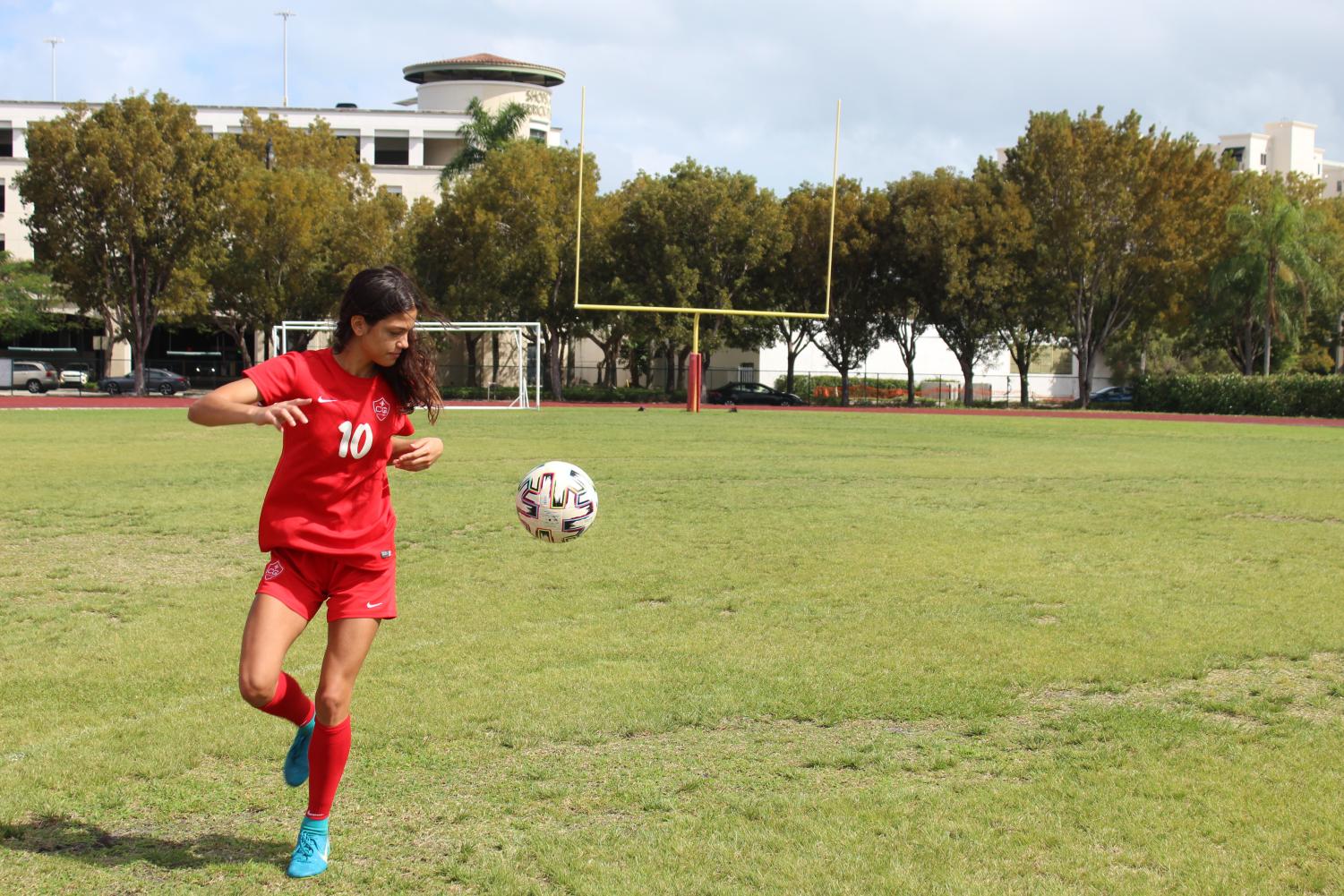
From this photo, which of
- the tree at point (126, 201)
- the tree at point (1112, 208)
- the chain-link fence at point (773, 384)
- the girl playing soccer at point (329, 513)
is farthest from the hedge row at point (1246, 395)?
the girl playing soccer at point (329, 513)

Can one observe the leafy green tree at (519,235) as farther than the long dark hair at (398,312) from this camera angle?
Yes

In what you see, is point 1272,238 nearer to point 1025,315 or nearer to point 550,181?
point 1025,315

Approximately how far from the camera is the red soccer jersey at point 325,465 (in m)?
4.21

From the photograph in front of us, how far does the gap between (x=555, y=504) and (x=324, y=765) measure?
1899 millimetres

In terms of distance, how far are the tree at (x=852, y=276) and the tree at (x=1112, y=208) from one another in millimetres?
6168

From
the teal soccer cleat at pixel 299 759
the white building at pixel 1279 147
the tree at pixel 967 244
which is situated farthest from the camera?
the white building at pixel 1279 147

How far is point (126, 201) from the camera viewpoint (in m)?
46.0

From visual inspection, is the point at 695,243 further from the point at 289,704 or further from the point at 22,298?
the point at 289,704

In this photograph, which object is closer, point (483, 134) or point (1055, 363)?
point (483, 134)

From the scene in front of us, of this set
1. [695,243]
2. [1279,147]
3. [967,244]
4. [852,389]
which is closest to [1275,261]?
[967,244]

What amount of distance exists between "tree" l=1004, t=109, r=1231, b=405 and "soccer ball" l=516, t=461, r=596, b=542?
4744 centimetres

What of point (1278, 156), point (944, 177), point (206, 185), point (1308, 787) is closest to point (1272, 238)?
point (944, 177)

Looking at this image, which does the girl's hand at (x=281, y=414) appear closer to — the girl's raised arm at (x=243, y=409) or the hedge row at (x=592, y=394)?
the girl's raised arm at (x=243, y=409)

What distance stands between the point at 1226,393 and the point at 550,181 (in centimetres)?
2724
